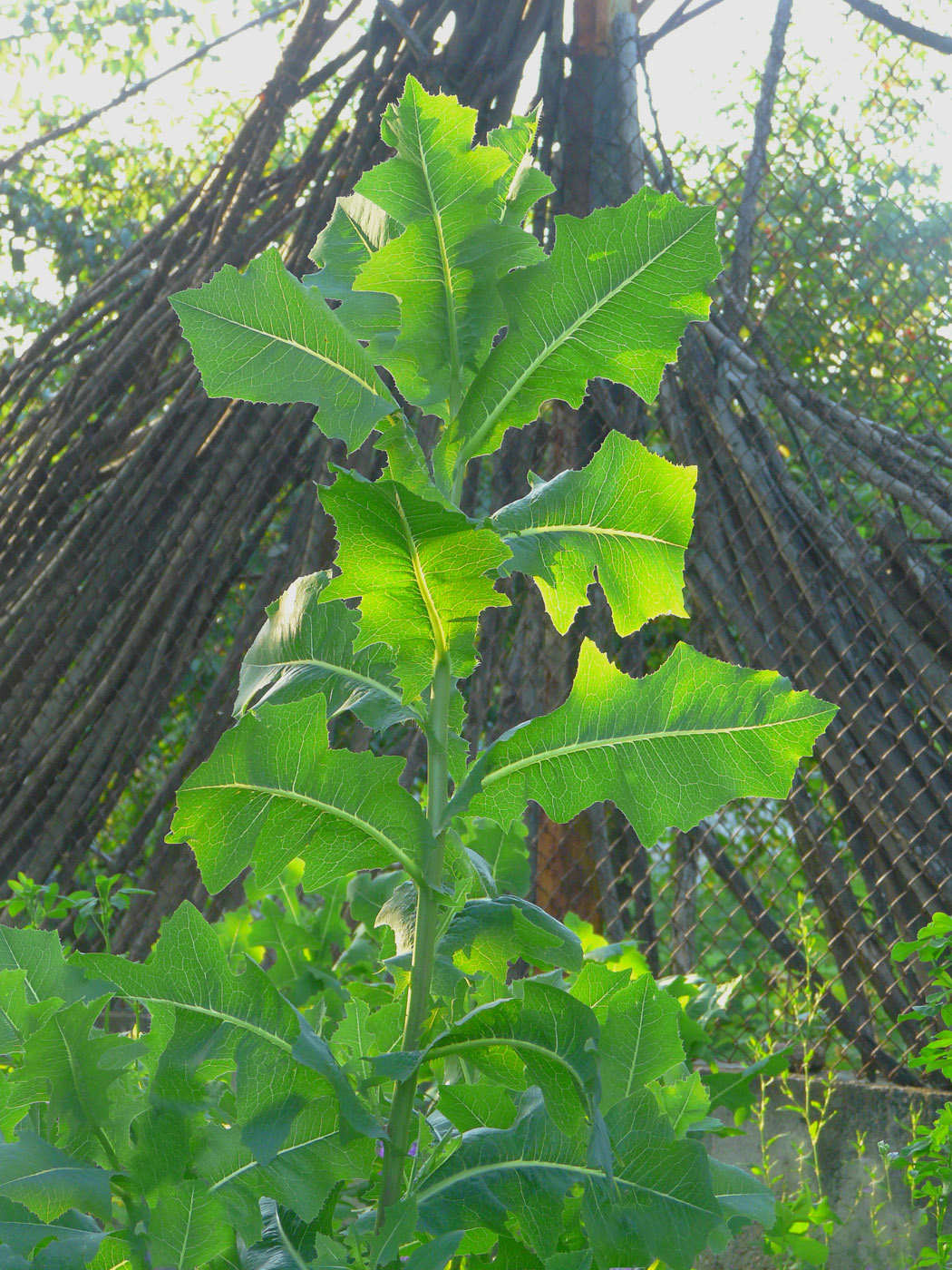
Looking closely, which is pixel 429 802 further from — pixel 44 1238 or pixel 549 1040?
pixel 44 1238

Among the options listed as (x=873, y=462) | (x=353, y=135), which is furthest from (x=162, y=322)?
(x=873, y=462)

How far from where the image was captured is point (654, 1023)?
2.82 feet

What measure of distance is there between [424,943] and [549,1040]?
0.13 metres

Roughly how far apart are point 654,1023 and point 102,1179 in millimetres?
434

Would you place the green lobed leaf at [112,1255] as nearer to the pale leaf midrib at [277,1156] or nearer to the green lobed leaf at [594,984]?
the pale leaf midrib at [277,1156]

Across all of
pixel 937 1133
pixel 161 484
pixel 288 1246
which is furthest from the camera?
pixel 161 484

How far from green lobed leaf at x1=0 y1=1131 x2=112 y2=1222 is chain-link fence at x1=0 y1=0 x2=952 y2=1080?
44.8 inches

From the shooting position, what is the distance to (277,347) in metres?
0.84

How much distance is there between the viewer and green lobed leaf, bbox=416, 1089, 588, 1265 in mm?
733

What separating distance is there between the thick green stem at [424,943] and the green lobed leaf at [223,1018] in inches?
2.7

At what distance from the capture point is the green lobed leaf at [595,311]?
2.73 feet

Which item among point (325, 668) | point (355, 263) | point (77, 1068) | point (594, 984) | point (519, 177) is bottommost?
point (77, 1068)

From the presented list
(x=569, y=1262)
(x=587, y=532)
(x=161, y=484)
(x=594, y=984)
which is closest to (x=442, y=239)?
(x=587, y=532)

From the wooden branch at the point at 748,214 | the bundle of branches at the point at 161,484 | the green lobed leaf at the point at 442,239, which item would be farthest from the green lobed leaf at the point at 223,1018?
the wooden branch at the point at 748,214
